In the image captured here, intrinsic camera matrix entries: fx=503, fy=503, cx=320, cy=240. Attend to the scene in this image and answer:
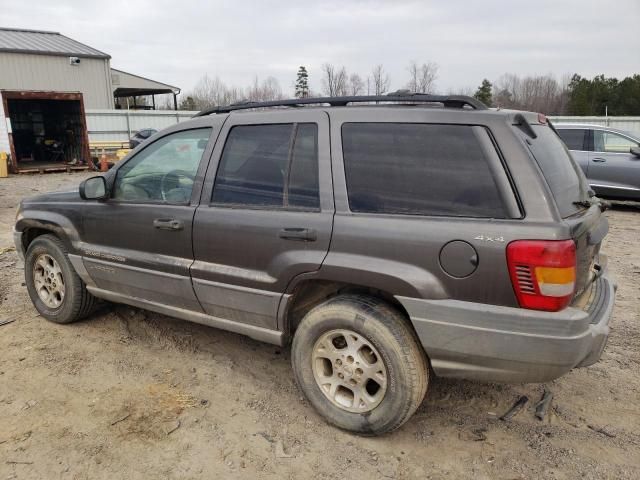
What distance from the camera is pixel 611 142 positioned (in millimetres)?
10156

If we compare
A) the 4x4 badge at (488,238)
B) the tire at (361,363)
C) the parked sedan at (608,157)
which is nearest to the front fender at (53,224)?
the tire at (361,363)

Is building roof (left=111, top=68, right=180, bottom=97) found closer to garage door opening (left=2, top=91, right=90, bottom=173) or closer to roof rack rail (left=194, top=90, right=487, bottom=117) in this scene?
garage door opening (left=2, top=91, right=90, bottom=173)

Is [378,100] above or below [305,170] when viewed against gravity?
above

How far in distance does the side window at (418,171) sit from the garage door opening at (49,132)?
64.2 ft

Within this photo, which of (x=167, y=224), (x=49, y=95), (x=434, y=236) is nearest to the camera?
(x=434, y=236)

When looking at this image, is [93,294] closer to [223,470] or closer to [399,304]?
[223,470]

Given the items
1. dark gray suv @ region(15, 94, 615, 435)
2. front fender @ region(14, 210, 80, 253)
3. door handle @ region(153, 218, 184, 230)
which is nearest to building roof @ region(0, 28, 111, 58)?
front fender @ region(14, 210, 80, 253)

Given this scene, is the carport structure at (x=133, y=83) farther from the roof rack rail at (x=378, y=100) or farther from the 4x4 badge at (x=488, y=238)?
the 4x4 badge at (x=488, y=238)

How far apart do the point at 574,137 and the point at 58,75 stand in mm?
22631

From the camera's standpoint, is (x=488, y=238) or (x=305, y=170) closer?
(x=488, y=238)

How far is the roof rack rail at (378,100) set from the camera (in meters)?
2.71

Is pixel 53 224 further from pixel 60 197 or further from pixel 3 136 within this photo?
pixel 3 136

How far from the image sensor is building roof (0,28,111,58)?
22625 millimetres

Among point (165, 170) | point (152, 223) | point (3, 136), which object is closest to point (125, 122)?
point (3, 136)
